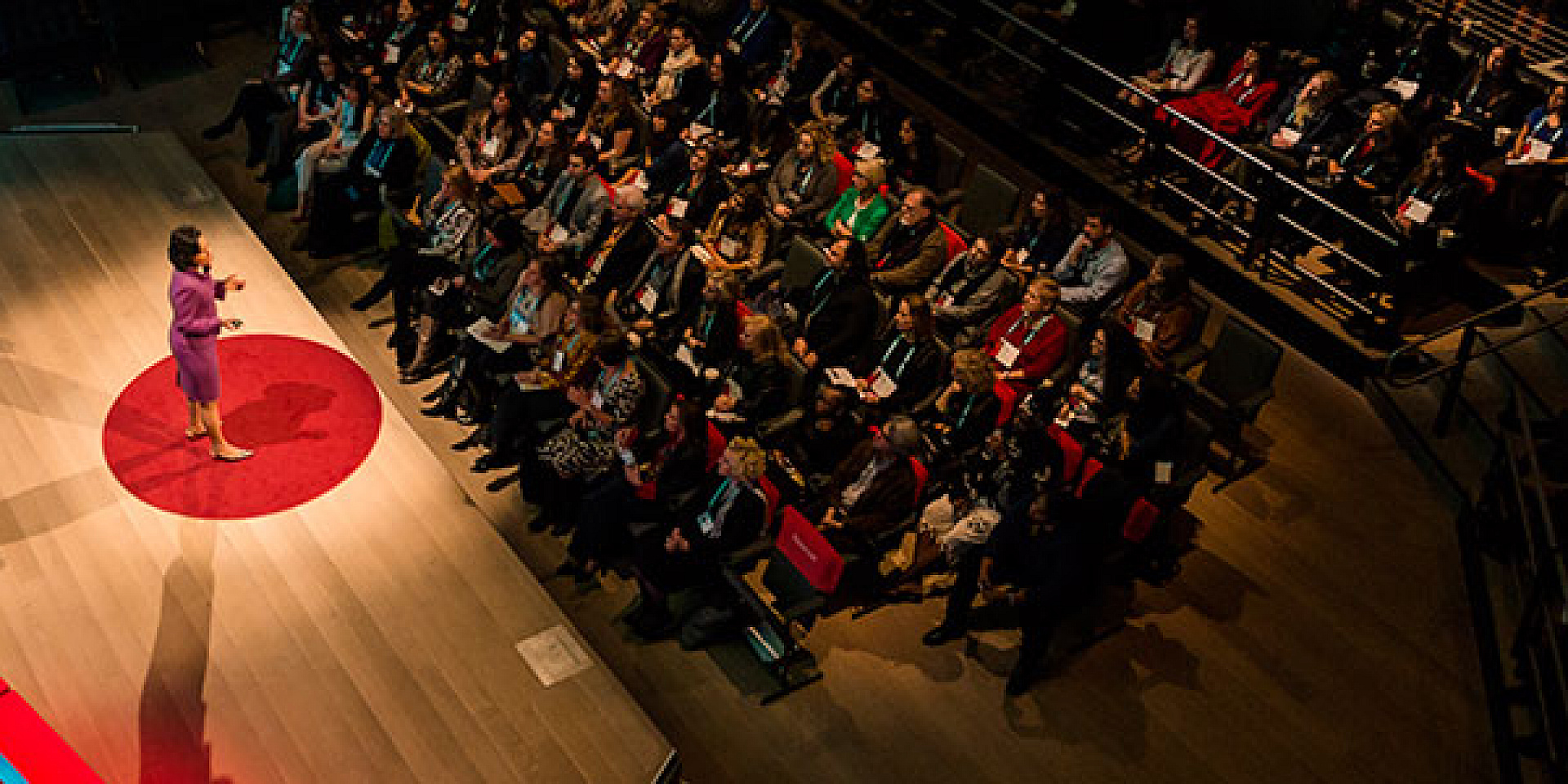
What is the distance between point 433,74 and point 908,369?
523 centimetres

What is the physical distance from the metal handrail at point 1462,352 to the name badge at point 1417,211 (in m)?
0.67

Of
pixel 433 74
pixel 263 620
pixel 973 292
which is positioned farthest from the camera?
pixel 433 74

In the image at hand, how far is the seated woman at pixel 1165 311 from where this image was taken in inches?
324

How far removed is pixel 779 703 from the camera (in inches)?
283

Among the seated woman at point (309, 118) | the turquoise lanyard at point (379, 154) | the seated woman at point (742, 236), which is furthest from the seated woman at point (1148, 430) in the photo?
the seated woman at point (309, 118)

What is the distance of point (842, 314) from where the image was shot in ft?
27.4

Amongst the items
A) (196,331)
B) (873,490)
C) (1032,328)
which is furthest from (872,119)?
(196,331)

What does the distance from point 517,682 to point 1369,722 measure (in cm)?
433

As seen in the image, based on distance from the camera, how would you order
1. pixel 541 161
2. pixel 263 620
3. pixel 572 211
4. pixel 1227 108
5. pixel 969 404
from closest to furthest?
1. pixel 263 620
2. pixel 969 404
3. pixel 572 211
4. pixel 1227 108
5. pixel 541 161

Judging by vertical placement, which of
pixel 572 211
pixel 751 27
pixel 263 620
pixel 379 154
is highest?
pixel 751 27

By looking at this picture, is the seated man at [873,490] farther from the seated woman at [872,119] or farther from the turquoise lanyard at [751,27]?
the turquoise lanyard at [751,27]

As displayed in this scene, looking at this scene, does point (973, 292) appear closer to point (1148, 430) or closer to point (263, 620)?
point (1148, 430)

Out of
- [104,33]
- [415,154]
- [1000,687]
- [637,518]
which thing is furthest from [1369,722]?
[104,33]

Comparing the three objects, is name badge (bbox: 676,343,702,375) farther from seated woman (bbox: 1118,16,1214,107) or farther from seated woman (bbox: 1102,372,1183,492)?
seated woman (bbox: 1118,16,1214,107)
